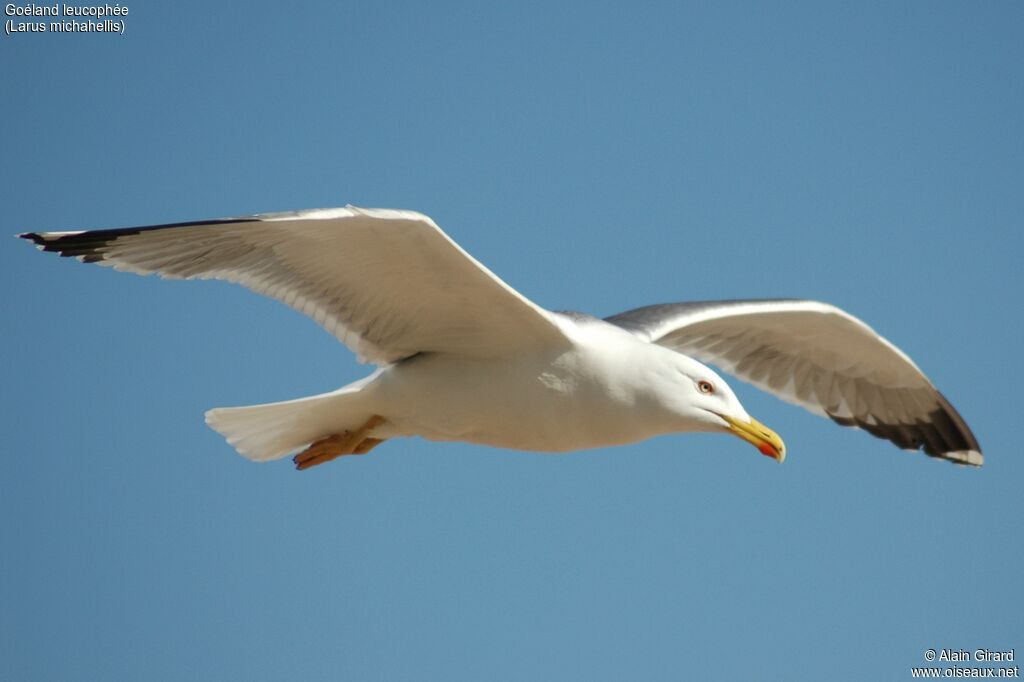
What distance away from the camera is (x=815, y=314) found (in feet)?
28.6

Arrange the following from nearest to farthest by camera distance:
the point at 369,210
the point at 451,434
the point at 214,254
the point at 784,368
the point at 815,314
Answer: the point at 369,210 → the point at 214,254 → the point at 451,434 → the point at 815,314 → the point at 784,368

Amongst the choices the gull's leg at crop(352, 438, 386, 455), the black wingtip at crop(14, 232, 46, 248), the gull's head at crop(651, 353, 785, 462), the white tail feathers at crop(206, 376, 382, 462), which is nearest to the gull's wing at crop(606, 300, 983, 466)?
the gull's head at crop(651, 353, 785, 462)

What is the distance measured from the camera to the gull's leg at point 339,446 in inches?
298

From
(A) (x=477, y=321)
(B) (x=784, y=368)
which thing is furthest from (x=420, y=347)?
(B) (x=784, y=368)

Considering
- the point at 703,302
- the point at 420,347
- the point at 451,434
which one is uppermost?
the point at 703,302

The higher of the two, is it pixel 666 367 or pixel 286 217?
pixel 286 217

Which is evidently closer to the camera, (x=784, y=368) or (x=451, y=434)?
(x=451, y=434)

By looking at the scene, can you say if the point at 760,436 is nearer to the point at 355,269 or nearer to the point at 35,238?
the point at 355,269

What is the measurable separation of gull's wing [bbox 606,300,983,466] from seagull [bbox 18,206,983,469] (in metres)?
1.36

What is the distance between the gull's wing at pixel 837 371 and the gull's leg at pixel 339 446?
1998mm

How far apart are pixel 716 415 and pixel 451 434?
4.58 ft

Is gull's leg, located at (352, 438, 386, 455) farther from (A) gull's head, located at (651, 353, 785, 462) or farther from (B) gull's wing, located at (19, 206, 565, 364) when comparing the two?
(A) gull's head, located at (651, 353, 785, 462)

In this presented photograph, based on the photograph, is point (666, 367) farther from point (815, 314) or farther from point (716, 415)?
point (815, 314)

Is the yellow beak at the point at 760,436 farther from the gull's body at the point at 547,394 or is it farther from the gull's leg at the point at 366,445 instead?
the gull's leg at the point at 366,445
